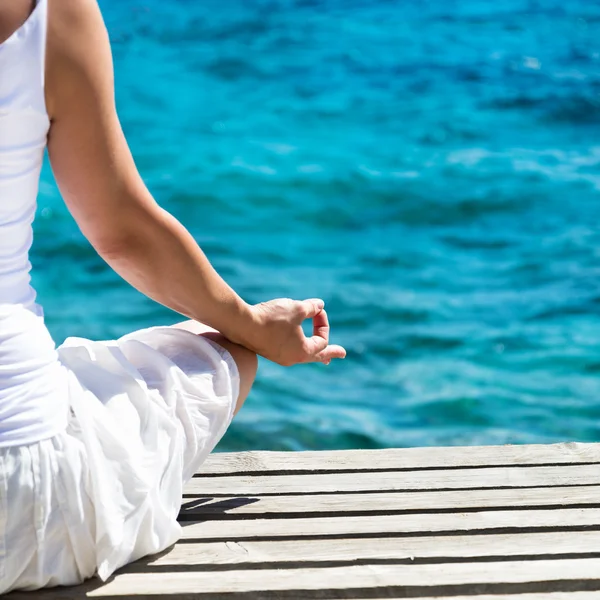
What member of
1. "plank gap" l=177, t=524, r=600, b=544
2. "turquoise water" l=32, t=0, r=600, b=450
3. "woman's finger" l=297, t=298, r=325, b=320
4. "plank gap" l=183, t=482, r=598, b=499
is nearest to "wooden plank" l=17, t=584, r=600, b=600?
"plank gap" l=177, t=524, r=600, b=544

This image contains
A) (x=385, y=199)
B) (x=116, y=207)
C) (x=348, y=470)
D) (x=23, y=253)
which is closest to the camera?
(x=23, y=253)

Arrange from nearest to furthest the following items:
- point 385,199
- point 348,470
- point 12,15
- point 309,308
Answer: point 12,15 → point 309,308 → point 348,470 → point 385,199

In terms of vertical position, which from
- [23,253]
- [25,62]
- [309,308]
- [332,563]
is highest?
[25,62]

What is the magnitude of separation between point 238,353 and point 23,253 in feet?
1.57

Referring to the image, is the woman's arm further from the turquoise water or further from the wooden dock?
the turquoise water

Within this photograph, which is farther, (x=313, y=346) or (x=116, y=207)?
(x=313, y=346)

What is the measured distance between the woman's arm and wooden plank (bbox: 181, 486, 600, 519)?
0.26 m

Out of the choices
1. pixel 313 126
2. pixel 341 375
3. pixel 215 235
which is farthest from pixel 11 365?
pixel 313 126

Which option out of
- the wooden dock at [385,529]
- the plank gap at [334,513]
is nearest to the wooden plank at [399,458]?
the wooden dock at [385,529]

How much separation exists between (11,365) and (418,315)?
3986 millimetres

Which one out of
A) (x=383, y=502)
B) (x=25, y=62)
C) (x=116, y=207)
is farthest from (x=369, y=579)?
(x=25, y=62)

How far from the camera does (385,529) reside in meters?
1.67

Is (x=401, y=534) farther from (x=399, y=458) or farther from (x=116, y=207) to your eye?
(x=116, y=207)

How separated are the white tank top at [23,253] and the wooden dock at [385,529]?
28 centimetres
